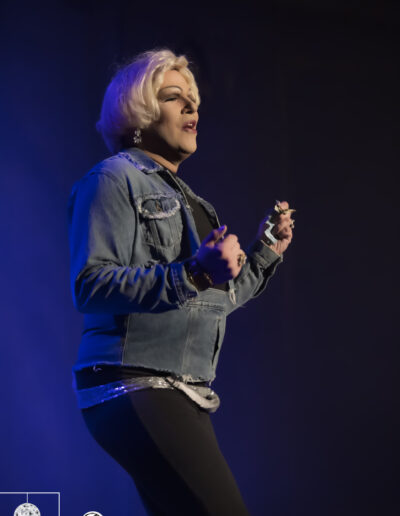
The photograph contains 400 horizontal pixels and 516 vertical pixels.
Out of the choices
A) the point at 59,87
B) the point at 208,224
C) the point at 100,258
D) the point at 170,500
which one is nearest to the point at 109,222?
the point at 100,258

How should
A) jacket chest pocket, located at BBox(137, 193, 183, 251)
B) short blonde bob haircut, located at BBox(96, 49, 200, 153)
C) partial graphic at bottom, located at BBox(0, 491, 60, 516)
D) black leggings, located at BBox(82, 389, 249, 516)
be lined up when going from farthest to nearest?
partial graphic at bottom, located at BBox(0, 491, 60, 516) → short blonde bob haircut, located at BBox(96, 49, 200, 153) → jacket chest pocket, located at BBox(137, 193, 183, 251) → black leggings, located at BBox(82, 389, 249, 516)

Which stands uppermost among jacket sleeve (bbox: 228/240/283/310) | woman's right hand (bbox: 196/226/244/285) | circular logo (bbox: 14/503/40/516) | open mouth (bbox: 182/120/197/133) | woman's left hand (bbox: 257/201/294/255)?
open mouth (bbox: 182/120/197/133)

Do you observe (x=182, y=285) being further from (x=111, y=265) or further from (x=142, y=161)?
(x=142, y=161)

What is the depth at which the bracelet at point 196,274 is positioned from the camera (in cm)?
98

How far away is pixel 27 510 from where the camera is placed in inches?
76.8

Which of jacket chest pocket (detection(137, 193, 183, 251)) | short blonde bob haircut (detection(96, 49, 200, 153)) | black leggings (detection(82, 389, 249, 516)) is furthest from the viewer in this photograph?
short blonde bob haircut (detection(96, 49, 200, 153))

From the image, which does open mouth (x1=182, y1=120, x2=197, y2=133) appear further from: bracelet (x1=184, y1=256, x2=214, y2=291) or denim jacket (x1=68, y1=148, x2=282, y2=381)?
bracelet (x1=184, y1=256, x2=214, y2=291)

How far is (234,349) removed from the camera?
223 cm

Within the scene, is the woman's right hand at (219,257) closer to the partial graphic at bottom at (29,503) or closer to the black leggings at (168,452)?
the black leggings at (168,452)

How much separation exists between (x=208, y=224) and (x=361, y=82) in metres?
1.32

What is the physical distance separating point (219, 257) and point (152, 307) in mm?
136

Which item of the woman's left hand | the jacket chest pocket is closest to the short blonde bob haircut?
the jacket chest pocket

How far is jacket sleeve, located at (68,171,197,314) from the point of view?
97 centimetres

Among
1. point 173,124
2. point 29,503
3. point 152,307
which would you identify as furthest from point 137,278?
point 29,503
